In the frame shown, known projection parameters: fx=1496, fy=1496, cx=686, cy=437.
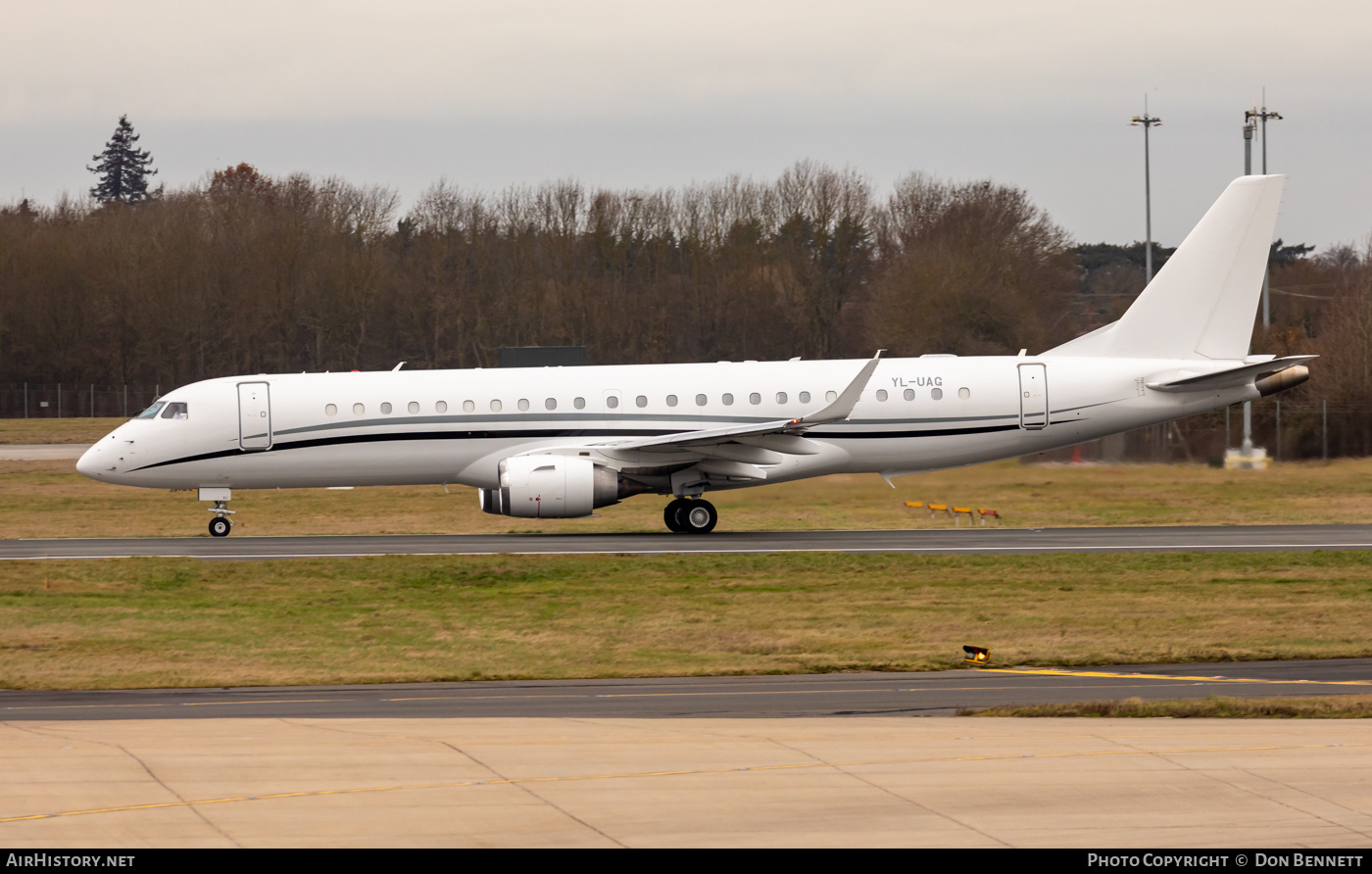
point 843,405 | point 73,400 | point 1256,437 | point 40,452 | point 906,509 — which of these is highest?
point 73,400

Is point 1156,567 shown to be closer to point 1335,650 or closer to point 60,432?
point 1335,650

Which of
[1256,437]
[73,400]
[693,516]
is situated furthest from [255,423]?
[73,400]

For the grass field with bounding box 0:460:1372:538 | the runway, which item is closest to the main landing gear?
the runway

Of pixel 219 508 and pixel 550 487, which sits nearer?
pixel 550 487

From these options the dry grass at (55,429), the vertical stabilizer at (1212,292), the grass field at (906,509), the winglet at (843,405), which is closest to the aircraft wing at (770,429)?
the winglet at (843,405)

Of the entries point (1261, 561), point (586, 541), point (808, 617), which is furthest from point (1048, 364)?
point (808, 617)

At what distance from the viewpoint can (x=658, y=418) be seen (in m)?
29.2

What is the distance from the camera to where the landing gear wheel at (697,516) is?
2969 cm

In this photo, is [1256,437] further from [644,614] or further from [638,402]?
[644,614]

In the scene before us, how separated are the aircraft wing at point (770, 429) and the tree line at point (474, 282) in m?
40.9

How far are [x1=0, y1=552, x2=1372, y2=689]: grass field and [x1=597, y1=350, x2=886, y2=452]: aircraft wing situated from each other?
2851 mm

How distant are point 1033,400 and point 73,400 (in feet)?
180

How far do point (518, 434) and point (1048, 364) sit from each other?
10650 mm

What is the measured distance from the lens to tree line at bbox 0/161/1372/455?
72.5 metres
